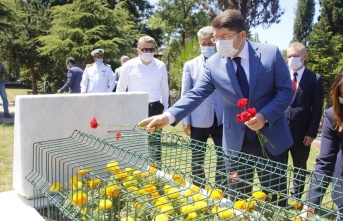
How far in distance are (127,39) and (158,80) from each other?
459 inches

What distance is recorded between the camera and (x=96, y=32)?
15.1m

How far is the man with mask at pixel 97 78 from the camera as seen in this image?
7.70 metres

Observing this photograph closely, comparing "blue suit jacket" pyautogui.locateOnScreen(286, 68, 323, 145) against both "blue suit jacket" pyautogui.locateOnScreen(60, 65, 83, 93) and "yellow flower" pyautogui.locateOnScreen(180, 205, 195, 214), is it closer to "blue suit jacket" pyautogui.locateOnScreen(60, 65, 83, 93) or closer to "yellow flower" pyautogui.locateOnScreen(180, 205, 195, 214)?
"yellow flower" pyautogui.locateOnScreen(180, 205, 195, 214)

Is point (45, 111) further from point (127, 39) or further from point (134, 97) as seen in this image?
point (127, 39)

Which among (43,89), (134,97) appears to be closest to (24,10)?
(43,89)

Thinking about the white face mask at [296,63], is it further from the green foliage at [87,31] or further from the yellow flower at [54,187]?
the green foliage at [87,31]

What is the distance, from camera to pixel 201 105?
12.4 feet

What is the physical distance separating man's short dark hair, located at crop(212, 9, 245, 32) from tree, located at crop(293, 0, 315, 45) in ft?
92.8

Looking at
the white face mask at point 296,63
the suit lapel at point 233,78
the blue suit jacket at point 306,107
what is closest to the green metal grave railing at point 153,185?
the suit lapel at point 233,78

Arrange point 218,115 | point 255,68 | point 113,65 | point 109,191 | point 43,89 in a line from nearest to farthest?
1. point 109,191
2. point 255,68
3. point 218,115
4. point 113,65
5. point 43,89

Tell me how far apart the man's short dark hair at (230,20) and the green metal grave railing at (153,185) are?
0.85 m

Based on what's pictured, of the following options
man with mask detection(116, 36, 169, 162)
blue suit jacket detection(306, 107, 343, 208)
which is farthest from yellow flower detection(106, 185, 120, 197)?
man with mask detection(116, 36, 169, 162)

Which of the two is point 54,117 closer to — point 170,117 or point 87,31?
point 170,117

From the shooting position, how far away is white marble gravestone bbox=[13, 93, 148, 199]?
2736 millimetres
